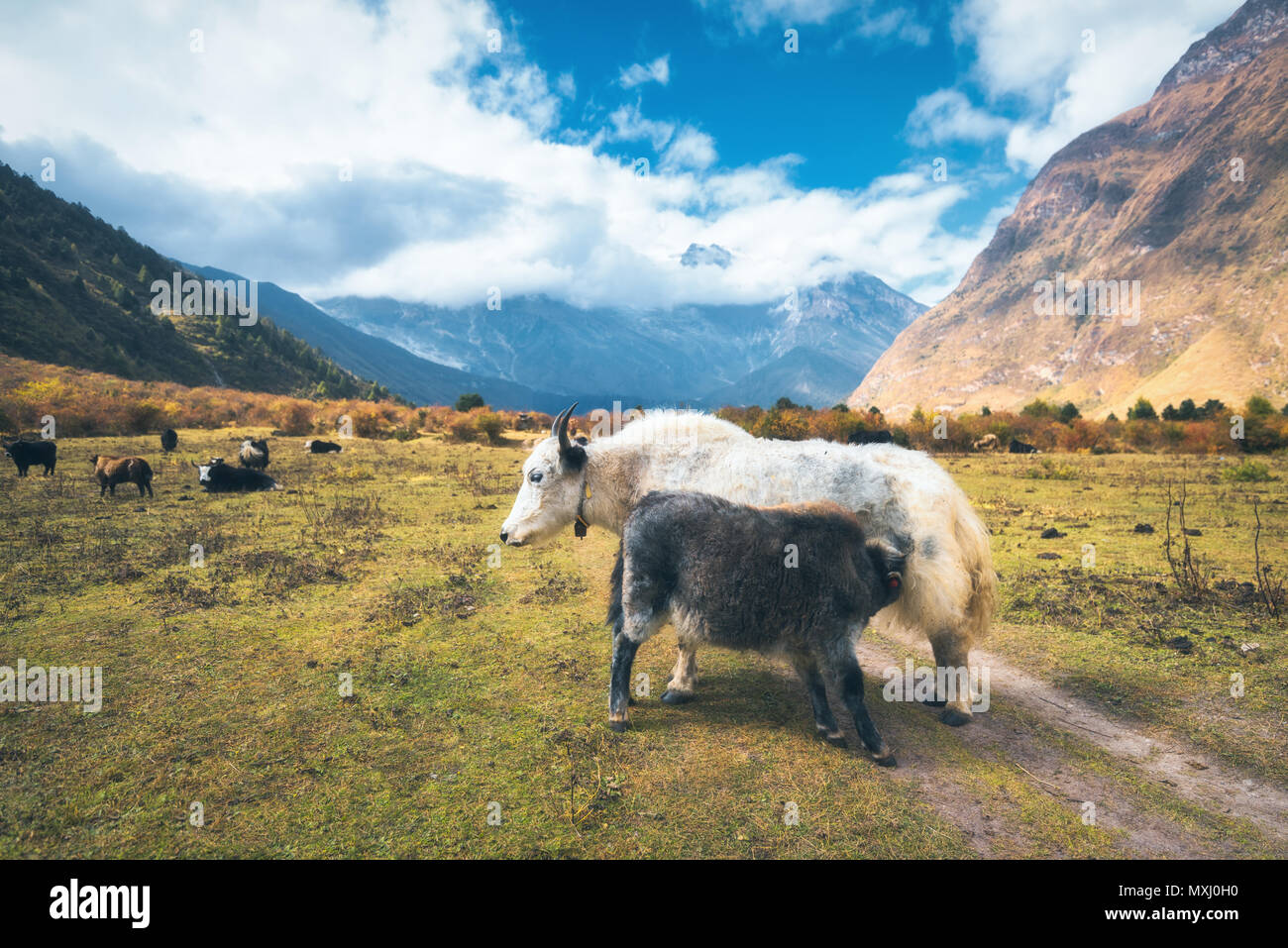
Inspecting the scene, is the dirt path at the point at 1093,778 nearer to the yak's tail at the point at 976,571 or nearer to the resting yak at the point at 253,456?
the yak's tail at the point at 976,571

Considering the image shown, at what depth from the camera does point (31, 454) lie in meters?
17.8

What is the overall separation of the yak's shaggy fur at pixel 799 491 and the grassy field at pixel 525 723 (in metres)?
1.13

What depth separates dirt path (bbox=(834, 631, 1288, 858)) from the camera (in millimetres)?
4246

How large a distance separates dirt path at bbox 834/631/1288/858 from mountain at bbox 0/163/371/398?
243ft

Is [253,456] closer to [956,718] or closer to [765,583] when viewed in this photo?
[765,583]

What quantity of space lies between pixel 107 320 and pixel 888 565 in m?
89.7

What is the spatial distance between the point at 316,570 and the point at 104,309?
8455cm

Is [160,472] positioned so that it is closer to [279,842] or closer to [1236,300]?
[279,842]

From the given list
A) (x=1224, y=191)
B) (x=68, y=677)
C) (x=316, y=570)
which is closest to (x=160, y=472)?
(x=316, y=570)

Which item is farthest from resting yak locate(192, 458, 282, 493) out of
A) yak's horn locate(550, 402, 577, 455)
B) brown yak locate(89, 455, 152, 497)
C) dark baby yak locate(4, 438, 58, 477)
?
yak's horn locate(550, 402, 577, 455)

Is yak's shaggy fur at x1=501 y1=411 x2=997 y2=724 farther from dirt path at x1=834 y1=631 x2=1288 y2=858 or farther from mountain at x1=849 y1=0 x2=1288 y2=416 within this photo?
mountain at x1=849 y1=0 x2=1288 y2=416

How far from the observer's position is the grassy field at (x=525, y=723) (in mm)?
4105

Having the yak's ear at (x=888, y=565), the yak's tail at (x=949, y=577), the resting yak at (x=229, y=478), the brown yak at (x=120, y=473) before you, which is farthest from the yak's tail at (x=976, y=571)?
the brown yak at (x=120, y=473)
